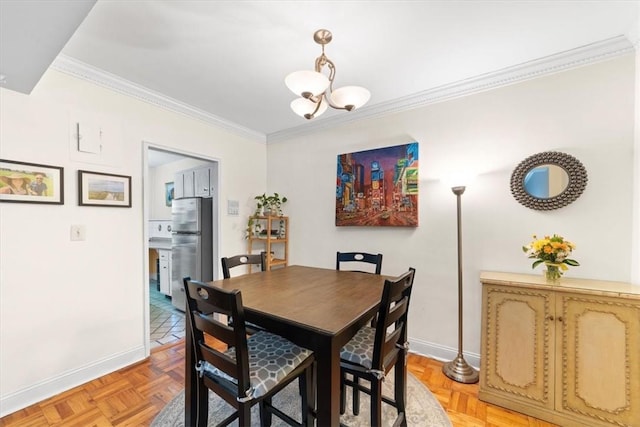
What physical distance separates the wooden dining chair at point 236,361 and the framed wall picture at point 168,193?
4274 millimetres

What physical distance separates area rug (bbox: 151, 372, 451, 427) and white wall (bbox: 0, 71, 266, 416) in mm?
898

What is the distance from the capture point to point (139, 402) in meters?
1.86

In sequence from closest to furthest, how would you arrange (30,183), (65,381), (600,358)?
(600,358), (30,183), (65,381)

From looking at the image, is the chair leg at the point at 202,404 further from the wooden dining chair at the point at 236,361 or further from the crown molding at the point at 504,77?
the crown molding at the point at 504,77

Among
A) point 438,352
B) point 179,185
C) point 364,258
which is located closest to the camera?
point 364,258

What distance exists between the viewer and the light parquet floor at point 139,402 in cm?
169

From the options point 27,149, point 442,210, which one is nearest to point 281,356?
point 442,210

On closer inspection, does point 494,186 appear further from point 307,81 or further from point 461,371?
point 307,81

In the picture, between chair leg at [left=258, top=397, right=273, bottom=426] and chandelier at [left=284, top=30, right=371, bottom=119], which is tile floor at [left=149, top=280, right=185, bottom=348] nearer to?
chair leg at [left=258, top=397, right=273, bottom=426]

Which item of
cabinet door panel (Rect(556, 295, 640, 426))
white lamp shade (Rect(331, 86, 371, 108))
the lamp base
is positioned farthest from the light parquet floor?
white lamp shade (Rect(331, 86, 371, 108))

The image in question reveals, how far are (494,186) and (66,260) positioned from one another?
3.45 metres

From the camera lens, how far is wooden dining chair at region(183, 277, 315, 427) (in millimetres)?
1081

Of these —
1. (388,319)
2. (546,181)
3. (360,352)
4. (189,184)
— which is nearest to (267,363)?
(360,352)

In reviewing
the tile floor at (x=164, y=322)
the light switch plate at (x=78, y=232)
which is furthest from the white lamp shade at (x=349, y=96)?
the tile floor at (x=164, y=322)
